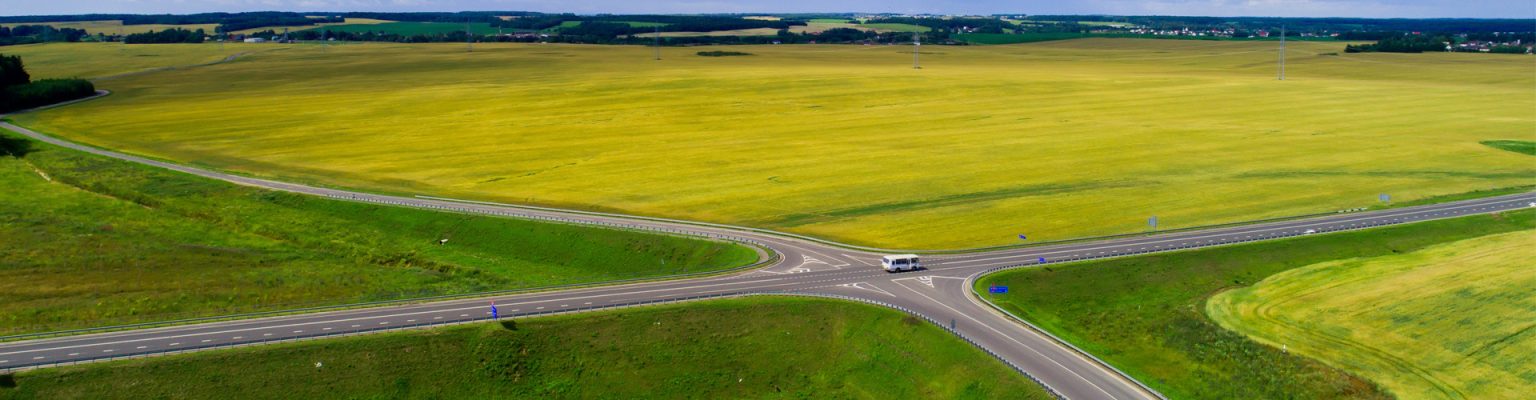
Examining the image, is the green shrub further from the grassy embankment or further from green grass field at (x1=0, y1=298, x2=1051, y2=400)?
the grassy embankment

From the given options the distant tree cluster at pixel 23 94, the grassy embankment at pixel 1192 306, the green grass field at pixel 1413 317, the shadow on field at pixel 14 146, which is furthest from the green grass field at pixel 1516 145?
the distant tree cluster at pixel 23 94

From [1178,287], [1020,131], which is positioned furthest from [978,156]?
[1178,287]

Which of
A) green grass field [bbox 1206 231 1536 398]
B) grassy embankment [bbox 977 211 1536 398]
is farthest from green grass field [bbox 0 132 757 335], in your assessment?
green grass field [bbox 1206 231 1536 398]

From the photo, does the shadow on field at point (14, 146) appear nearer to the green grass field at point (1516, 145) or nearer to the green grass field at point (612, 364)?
the green grass field at point (612, 364)

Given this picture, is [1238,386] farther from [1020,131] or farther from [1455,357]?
[1020,131]

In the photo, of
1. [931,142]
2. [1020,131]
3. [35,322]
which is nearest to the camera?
[35,322]

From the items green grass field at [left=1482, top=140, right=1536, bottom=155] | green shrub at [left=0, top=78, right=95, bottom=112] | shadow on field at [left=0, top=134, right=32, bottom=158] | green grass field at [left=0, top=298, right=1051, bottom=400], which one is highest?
green shrub at [left=0, top=78, right=95, bottom=112]

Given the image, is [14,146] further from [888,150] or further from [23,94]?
[888,150]
